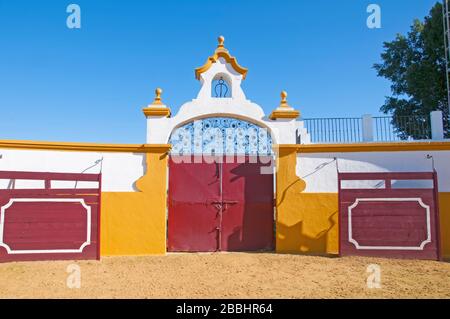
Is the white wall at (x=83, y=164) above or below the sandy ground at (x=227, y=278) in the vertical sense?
above

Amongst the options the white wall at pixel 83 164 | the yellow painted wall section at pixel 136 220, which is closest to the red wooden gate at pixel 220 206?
the yellow painted wall section at pixel 136 220

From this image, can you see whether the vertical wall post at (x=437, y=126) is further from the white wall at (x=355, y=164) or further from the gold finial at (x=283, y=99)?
the gold finial at (x=283, y=99)

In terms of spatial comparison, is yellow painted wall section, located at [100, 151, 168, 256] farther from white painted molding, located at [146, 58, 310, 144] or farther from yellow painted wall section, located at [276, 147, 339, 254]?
yellow painted wall section, located at [276, 147, 339, 254]

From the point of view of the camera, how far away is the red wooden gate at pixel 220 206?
865cm

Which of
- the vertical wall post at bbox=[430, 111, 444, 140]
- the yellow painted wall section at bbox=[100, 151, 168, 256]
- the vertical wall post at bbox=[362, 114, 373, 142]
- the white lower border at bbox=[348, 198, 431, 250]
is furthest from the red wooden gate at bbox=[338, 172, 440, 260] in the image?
the vertical wall post at bbox=[362, 114, 373, 142]

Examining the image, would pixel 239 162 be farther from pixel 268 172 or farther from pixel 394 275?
pixel 394 275

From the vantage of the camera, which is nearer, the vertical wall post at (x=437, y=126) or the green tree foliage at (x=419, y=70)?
the vertical wall post at (x=437, y=126)

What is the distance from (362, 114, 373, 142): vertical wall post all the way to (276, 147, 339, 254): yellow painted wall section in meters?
5.23

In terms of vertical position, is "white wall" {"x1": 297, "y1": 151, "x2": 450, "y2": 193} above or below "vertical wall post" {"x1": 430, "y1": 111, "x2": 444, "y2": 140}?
below

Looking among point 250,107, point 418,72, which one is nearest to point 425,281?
point 250,107

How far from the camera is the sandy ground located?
18.1 ft

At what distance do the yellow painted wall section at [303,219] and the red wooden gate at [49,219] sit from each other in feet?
13.9

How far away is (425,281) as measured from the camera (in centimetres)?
625

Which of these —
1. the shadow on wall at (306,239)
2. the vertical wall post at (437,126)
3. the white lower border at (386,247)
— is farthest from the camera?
the vertical wall post at (437,126)
